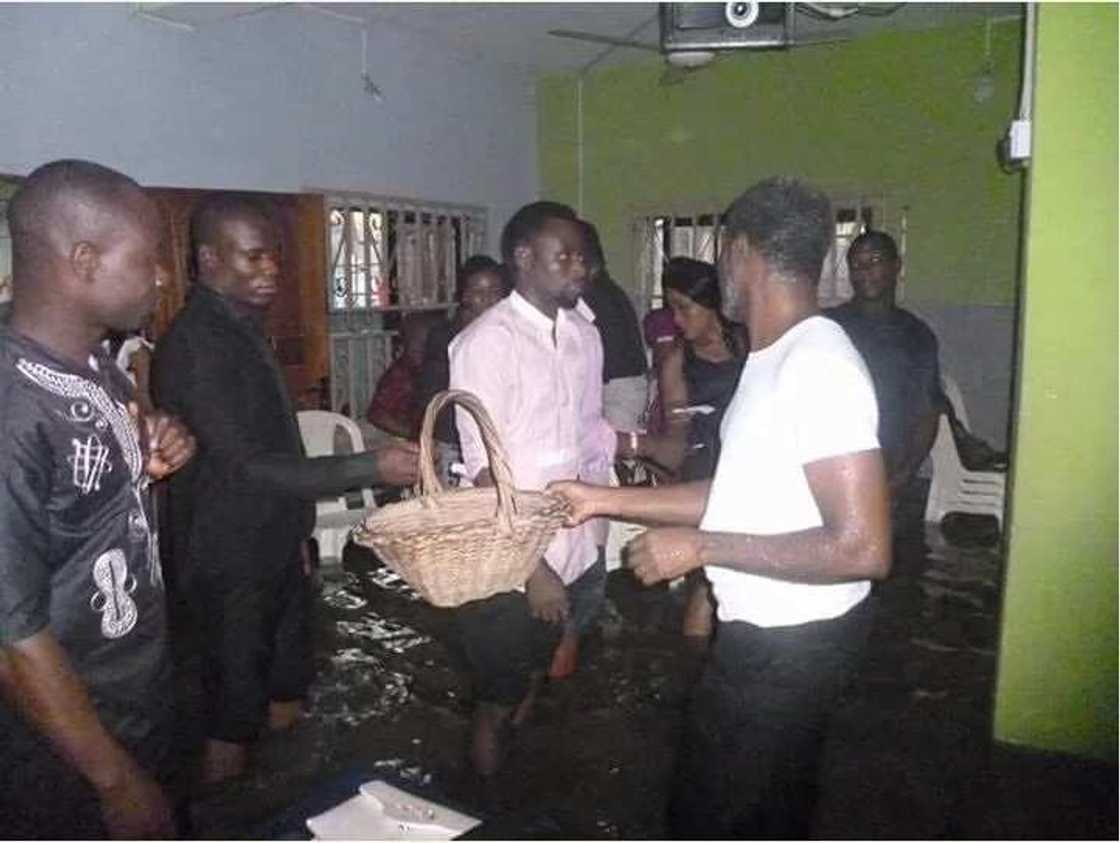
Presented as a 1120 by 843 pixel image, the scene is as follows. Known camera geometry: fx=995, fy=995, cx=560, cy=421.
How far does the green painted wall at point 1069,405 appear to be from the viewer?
2.63 metres

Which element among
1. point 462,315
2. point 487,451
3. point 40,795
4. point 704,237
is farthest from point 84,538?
point 704,237

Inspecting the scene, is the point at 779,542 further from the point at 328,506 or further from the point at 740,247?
the point at 328,506

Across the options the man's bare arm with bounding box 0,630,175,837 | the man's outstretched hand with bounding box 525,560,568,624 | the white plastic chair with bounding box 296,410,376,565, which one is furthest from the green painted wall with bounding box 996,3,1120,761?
the white plastic chair with bounding box 296,410,376,565

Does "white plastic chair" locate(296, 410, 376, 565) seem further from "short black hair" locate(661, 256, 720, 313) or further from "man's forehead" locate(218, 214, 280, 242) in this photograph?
"man's forehead" locate(218, 214, 280, 242)

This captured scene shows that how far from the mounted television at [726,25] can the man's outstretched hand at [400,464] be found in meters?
2.45

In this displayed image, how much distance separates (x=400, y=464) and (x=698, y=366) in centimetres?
174

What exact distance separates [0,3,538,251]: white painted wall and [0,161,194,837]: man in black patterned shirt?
3.54m

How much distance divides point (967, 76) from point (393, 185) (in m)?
4.02

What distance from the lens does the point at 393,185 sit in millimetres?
6895

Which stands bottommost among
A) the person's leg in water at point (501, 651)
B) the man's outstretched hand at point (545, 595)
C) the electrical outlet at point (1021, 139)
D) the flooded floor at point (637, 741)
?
the flooded floor at point (637, 741)

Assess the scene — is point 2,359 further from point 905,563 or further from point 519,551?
point 905,563

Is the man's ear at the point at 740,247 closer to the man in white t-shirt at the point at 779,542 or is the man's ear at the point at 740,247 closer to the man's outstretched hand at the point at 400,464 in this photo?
the man in white t-shirt at the point at 779,542

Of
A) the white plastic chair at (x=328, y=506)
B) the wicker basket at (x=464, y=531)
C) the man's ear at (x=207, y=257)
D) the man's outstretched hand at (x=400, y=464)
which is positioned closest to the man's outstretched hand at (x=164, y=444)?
the wicker basket at (x=464, y=531)

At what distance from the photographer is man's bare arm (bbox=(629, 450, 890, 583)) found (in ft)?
5.18
